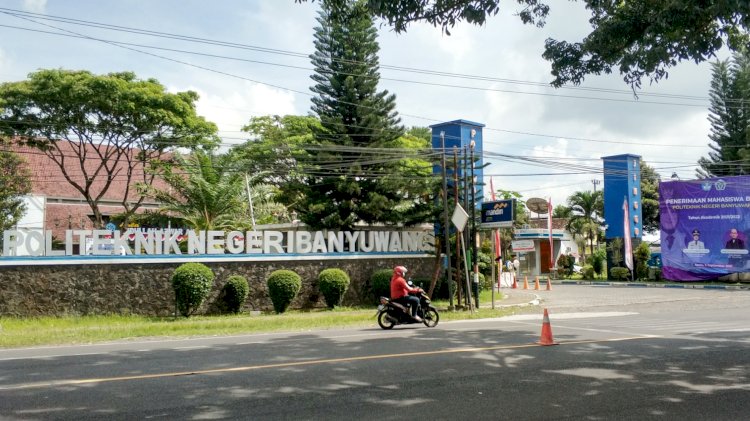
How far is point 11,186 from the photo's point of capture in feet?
119

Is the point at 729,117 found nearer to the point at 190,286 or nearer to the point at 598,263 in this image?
the point at 598,263

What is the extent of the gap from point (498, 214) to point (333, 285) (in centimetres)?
626

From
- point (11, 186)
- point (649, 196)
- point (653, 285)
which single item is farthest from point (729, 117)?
point (11, 186)

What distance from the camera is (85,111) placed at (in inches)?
1179

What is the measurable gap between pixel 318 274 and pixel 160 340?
1008 cm

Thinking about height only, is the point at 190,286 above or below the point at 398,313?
above

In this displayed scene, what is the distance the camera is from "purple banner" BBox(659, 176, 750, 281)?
33625 mm

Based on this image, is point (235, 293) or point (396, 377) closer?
point (396, 377)

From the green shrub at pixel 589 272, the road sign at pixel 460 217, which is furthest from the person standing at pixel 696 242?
the road sign at pixel 460 217

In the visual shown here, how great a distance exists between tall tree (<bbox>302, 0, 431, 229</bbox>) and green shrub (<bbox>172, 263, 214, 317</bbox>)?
808cm

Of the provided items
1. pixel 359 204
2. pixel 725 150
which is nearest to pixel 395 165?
pixel 359 204

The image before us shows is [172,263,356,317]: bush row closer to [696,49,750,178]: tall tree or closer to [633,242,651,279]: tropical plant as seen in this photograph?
[633,242,651,279]: tropical plant

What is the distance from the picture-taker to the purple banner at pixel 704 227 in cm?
3362

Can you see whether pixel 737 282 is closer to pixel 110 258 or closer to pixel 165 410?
pixel 110 258
